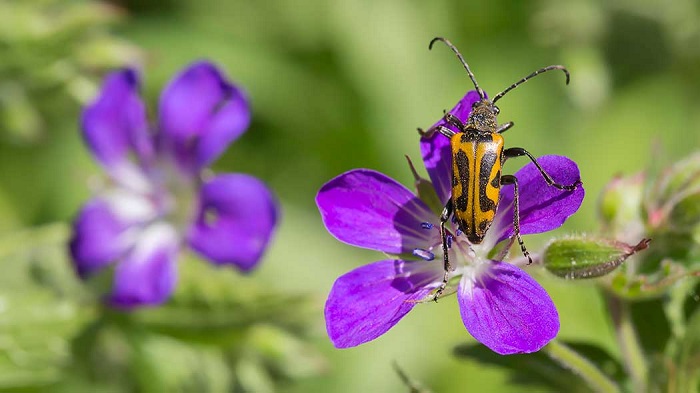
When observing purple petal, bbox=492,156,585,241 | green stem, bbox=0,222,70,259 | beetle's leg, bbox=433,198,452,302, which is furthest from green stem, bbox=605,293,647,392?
green stem, bbox=0,222,70,259

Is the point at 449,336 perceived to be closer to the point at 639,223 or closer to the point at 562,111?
the point at 562,111

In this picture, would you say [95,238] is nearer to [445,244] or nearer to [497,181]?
[445,244]

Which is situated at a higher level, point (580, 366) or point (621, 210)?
point (621, 210)

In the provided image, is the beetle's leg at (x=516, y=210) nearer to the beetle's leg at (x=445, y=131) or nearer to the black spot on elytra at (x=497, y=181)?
the black spot on elytra at (x=497, y=181)

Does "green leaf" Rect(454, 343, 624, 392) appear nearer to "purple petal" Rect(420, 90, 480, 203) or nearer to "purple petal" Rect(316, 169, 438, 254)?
"purple petal" Rect(316, 169, 438, 254)

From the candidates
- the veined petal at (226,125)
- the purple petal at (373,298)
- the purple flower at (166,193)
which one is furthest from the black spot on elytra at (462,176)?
the veined petal at (226,125)

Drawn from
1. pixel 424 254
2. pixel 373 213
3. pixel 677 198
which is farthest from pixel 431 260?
pixel 677 198

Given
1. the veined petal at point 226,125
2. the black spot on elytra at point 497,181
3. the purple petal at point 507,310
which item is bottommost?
the purple petal at point 507,310
